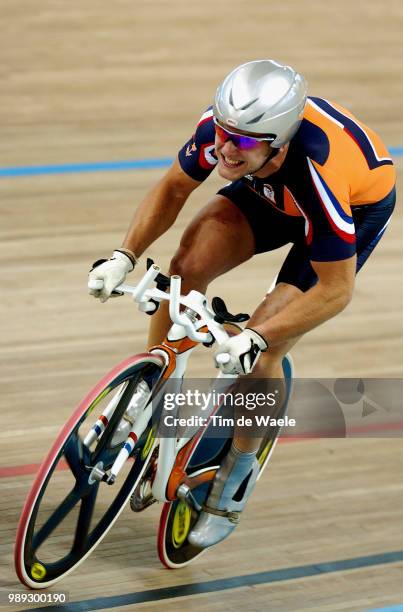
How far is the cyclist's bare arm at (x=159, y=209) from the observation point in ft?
10.3

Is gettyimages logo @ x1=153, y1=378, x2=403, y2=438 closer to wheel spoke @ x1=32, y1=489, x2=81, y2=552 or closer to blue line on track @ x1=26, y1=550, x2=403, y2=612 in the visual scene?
wheel spoke @ x1=32, y1=489, x2=81, y2=552

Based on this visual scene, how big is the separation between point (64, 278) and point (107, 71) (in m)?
2.43

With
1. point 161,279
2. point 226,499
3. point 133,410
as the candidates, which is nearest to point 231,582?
point 226,499

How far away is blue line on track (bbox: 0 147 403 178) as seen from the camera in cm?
590

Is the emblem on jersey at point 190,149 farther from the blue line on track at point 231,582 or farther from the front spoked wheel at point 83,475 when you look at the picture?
the blue line on track at point 231,582

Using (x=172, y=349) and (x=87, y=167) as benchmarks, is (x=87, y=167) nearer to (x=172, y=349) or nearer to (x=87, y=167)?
(x=87, y=167)

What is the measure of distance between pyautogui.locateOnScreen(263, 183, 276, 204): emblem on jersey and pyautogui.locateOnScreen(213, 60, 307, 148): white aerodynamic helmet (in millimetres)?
222

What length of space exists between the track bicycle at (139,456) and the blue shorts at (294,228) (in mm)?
259

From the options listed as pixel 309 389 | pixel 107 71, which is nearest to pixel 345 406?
pixel 309 389

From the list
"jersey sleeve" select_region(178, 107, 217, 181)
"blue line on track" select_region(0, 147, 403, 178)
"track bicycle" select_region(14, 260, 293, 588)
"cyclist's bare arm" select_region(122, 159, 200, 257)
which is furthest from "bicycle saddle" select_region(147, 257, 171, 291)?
"blue line on track" select_region(0, 147, 403, 178)

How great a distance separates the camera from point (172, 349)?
3018 mm

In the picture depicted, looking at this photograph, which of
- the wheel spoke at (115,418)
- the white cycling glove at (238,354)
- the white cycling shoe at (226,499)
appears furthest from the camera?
the white cycling shoe at (226,499)

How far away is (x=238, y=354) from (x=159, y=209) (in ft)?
1.87

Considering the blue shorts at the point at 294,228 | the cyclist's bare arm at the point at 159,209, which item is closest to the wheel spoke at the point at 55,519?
the cyclist's bare arm at the point at 159,209
